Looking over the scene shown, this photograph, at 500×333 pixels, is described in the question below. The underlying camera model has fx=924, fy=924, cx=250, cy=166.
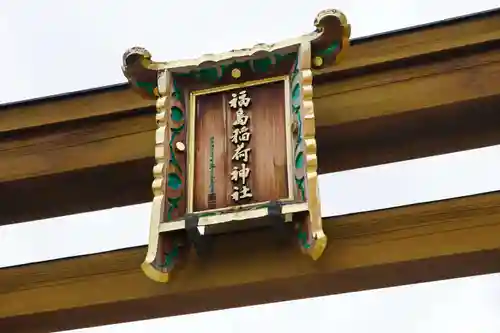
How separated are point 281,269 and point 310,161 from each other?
20.5 inches

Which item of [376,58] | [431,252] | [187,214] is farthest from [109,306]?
[376,58]

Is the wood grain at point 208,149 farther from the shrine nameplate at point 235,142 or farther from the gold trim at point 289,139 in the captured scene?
the gold trim at point 289,139

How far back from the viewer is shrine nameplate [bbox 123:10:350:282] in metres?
4.12

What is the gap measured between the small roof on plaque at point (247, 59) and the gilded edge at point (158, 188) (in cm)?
13

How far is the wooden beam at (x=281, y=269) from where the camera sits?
165 inches

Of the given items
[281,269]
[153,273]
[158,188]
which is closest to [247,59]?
[158,188]

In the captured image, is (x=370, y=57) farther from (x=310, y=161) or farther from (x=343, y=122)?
(x=310, y=161)

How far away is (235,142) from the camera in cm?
442

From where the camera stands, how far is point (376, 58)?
480cm

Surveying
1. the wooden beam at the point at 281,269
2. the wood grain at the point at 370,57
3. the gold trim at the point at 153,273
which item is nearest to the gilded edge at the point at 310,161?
the wooden beam at the point at 281,269

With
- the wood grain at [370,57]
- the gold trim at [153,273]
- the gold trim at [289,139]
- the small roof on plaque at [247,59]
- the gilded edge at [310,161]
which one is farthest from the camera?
the wood grain at [370,57]

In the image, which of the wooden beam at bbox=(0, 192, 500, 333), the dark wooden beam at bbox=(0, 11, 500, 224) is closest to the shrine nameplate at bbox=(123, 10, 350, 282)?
the wooden beam at bbox=(0, 192, 500, 333)

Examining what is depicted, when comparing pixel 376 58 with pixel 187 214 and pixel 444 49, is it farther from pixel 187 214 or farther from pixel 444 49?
pixel 187 214

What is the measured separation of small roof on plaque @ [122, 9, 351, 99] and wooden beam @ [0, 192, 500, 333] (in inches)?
32.6
